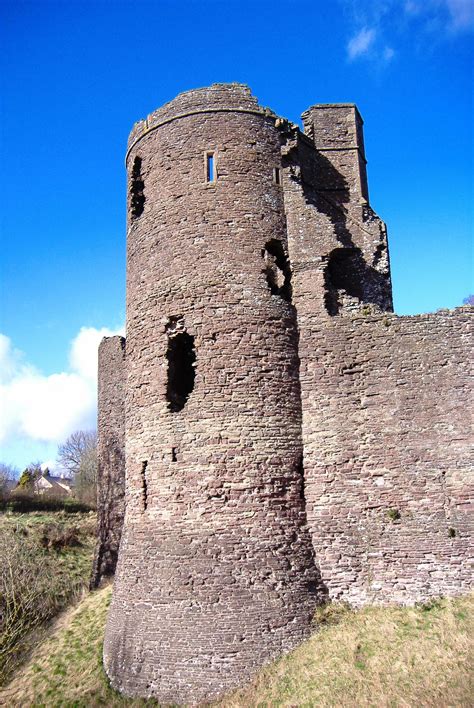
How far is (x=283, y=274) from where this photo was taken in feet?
44.8

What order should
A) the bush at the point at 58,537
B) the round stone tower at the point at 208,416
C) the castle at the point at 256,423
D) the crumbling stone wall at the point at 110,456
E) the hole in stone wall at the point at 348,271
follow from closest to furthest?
the round stone tower at the point at 208,416 → the castle at the point at 256,423 → the hole in stone wall at the point at 348,271 → the crumbling stone wall at the point at 110,456 → the bush at the point at 58,537

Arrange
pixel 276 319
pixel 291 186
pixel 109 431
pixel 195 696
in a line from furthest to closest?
pixel 109 431, pixel 291 186, pixel 276 319, pixel 195 696

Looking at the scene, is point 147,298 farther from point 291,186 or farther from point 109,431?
point 109,431

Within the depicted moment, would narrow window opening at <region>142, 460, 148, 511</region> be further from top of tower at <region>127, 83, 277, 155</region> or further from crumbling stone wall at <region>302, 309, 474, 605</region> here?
top of tower at <region>127, 83, 277, 155</region>

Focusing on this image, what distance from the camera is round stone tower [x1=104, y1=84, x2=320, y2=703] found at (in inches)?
435

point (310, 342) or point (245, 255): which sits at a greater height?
point (245, 255)

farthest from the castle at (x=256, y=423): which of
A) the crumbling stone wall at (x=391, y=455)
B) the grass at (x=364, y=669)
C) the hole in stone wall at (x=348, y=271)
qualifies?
the grass at (x=364, y=669)

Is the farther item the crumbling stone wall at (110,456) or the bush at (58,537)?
the bush at (58,537)

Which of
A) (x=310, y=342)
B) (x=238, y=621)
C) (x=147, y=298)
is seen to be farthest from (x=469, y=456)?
(x=147, y=298)

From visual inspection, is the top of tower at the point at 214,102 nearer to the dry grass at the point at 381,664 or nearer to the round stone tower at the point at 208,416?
the round stone tower at the point at 208,416

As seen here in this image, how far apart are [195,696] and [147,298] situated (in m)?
7.70

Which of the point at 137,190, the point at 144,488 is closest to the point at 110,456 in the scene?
the point at 144,488

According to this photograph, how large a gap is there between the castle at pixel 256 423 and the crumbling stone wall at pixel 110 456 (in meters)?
5.81

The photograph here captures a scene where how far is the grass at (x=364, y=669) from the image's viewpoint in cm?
925
